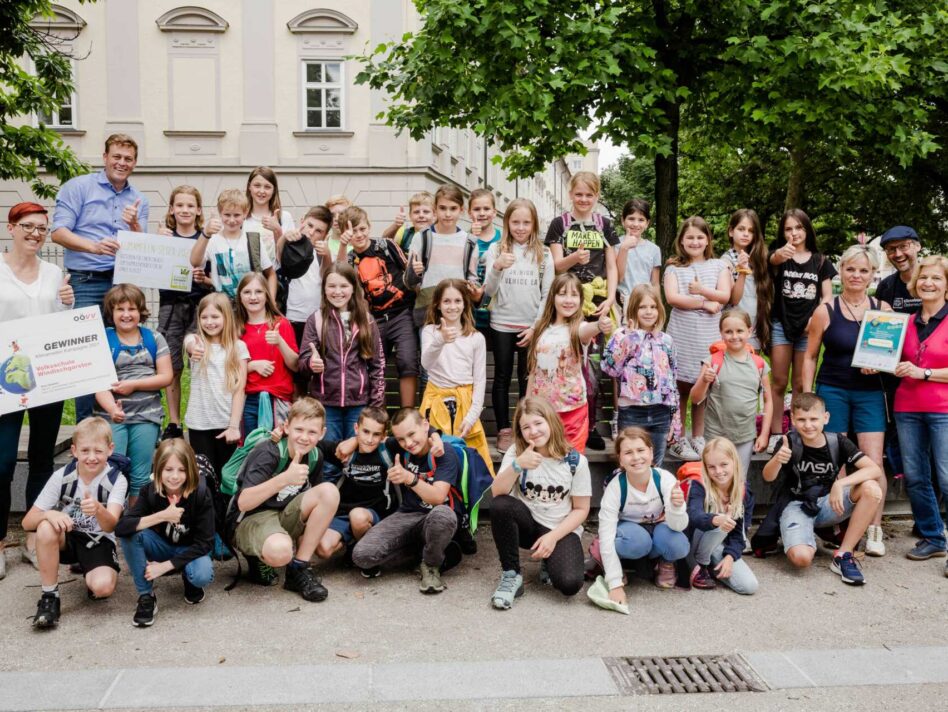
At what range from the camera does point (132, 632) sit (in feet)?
14.0

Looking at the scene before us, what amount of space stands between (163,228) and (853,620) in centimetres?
526

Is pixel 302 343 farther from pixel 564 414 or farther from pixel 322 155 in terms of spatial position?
pixel 322 155

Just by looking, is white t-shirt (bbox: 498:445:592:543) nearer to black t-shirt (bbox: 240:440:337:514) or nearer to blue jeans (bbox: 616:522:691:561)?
blue jeans (bbox: 616:522:691:561)

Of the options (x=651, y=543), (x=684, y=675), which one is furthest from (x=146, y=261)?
(x=684, y=675)

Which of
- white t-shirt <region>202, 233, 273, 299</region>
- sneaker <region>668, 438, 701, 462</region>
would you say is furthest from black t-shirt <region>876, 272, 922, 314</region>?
white t-shirt <region>202, 233, 273, 299</region>

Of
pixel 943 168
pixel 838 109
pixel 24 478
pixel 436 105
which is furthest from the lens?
pixel 943 168

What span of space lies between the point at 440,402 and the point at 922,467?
10.5 feet

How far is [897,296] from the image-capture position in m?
5.99

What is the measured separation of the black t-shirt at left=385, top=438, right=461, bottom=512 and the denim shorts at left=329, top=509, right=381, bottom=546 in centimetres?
21

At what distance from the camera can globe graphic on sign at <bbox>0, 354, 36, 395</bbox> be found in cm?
498

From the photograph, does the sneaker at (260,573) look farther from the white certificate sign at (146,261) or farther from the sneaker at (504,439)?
the white certificate sign at (146,261)

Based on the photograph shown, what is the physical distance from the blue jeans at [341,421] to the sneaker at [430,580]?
1129 millimetres

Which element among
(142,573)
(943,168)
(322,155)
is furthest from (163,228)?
(943,168)

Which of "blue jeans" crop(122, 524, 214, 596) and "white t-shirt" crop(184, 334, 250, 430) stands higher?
"white t-shirt" crop(184, 334, 250, 430)
